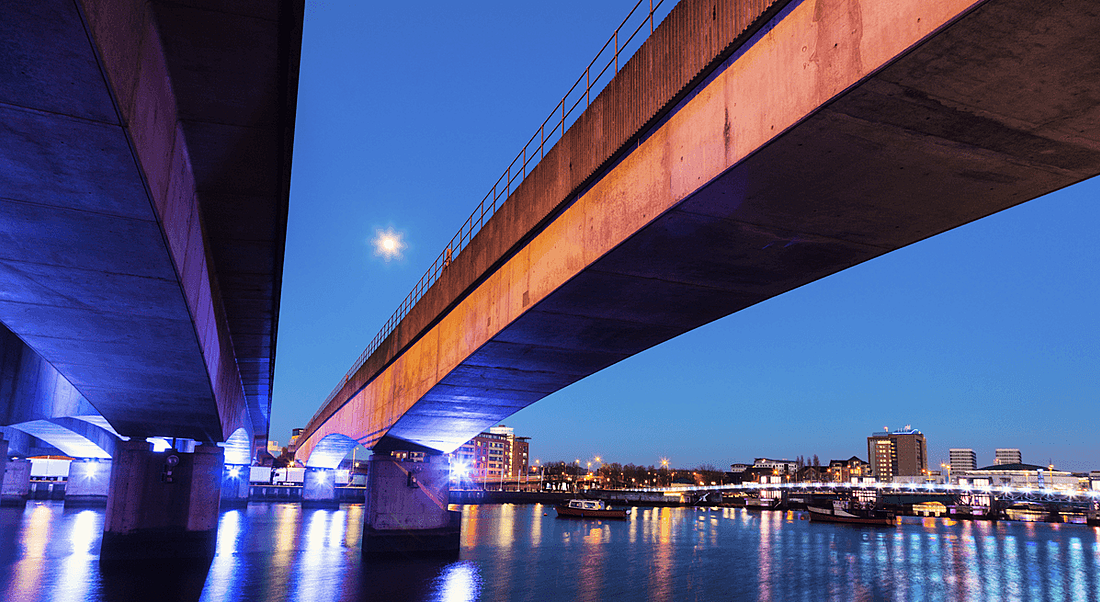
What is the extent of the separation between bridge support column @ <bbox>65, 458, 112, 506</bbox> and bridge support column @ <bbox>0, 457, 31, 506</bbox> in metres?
4.05

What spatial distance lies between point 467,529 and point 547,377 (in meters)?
45.6

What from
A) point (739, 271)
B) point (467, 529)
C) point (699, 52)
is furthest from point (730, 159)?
point (467, 529)

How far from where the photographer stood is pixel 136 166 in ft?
24.6

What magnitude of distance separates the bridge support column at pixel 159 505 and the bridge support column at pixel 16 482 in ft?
179

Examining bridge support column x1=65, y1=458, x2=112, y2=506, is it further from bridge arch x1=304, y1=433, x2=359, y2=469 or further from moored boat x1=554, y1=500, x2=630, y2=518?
moored boat x1=554, y1=500, x2=630, y2=518

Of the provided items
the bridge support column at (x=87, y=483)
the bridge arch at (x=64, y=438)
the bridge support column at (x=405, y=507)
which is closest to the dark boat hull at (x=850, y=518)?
the bridge support column at (x=405, y=507)

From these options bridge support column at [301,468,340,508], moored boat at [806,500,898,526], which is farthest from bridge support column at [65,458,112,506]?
moored boat at [806,500,898,526]

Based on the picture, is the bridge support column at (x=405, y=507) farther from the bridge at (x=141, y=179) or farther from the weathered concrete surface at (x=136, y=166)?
the weathered concrete surface at (x=136, y=166)

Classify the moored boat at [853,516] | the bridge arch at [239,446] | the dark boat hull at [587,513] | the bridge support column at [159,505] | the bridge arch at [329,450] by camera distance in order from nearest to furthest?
the bridge support column at [159,505] < the bridge arch at [329,450] < the bridge arch at [239,446] < the dark boat hull at [587,513] < the moored boat at [853,516]

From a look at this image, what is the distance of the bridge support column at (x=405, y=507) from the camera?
36.1 meters

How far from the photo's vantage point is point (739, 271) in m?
11.1

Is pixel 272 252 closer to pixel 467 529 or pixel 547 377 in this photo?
pixel 547 377

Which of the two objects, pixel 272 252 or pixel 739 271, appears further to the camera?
pixel 272 252

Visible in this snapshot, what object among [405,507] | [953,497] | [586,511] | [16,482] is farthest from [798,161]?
[953,497]
